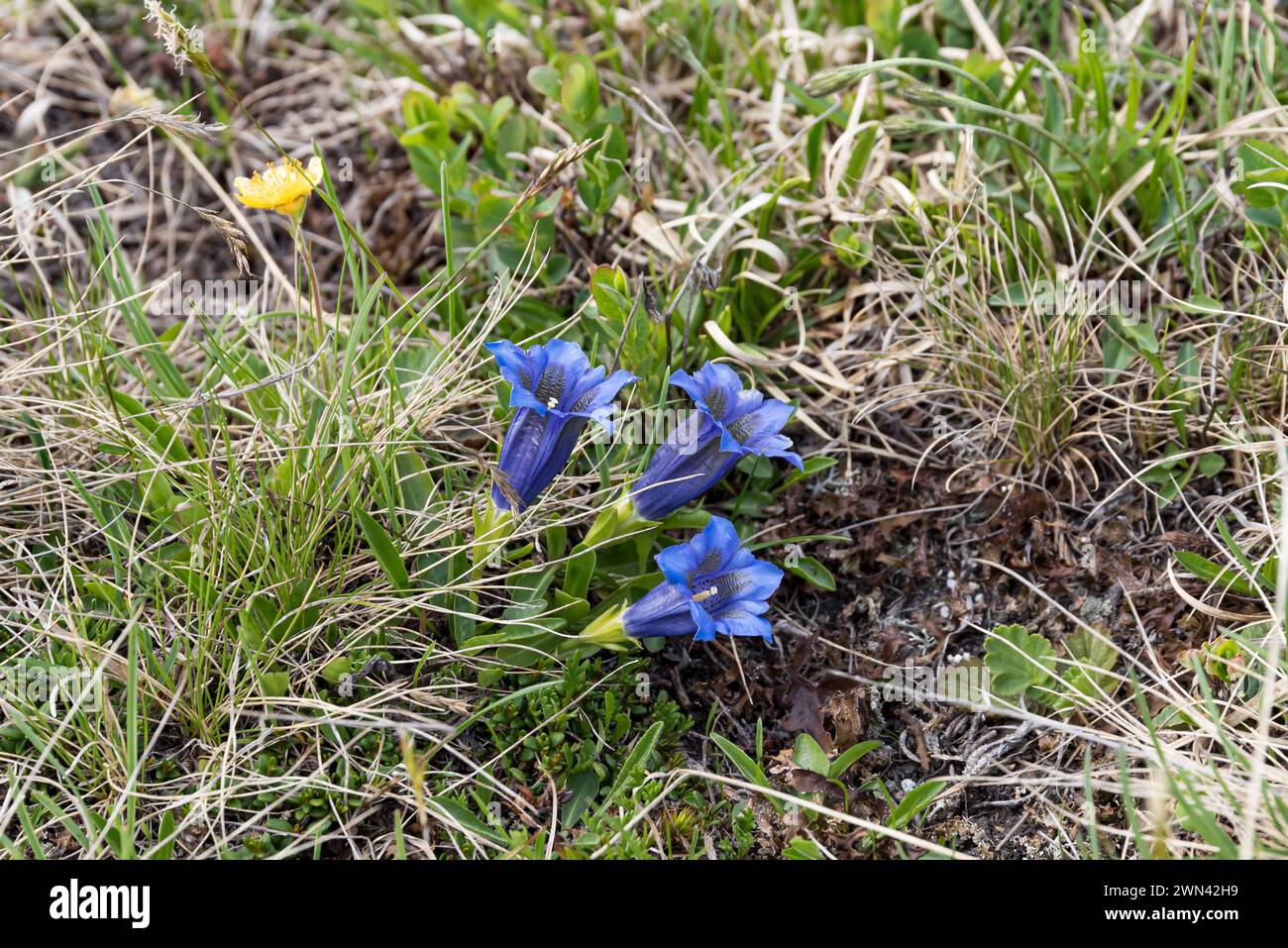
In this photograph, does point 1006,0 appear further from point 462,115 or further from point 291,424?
point 291,424

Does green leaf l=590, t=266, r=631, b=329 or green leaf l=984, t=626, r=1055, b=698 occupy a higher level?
green leaf l=590, t=266, r=631, b=329

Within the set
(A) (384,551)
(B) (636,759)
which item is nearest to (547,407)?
(A) (384,551)

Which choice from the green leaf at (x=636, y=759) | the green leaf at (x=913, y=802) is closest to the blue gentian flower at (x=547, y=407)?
the green leaf at (x=636, y=759)

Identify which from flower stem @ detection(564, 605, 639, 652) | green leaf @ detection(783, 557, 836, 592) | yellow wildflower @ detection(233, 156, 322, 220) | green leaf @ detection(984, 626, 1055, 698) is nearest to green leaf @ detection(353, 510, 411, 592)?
flower stem @ detection(564, 605, 639, 652)

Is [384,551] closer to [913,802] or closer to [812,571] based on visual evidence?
[812,571]

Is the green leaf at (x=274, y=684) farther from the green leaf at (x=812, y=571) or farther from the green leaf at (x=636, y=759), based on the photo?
the green leaf at (x=812, y=571)

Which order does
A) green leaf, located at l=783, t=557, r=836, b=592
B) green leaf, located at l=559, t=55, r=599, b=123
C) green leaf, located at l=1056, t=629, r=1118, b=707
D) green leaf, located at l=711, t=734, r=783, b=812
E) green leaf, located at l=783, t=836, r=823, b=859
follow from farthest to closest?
1. green leaf, located at l=559, t=55, r=599, b=123
2. green leaf, located at l=783, t=557, r=836, b=592
3. green leaf, located at l=1056, t=629, r=1118, b=707
4. green leaf, located at l=711, t=734, r=783, b=812
5. green leaf, located at l=783, t=836, r=823, b=859

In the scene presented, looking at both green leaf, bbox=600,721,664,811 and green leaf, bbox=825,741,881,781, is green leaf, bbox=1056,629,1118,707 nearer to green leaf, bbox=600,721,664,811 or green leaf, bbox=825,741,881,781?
green leaf, bbox=825,741,881,781

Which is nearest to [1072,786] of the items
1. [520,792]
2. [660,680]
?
[660,680]
